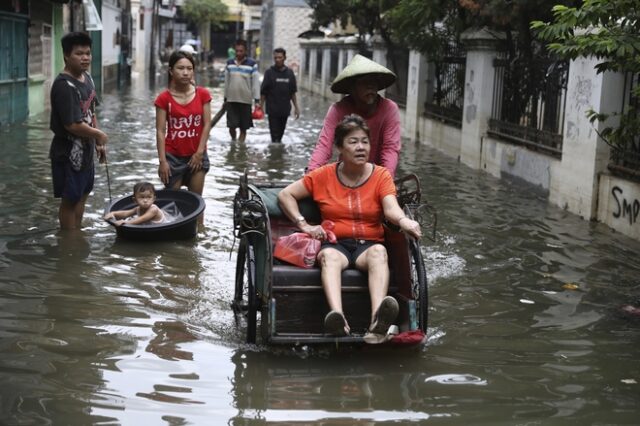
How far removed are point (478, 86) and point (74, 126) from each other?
8844 millimetres

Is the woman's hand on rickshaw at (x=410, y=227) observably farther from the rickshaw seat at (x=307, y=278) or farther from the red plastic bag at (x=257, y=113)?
the red plastic bag at (x=257, y=113)

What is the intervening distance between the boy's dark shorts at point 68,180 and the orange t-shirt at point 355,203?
3062 millimetres

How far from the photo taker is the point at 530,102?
46.2ft

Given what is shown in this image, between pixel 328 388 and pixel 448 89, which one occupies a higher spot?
pixel 448 89

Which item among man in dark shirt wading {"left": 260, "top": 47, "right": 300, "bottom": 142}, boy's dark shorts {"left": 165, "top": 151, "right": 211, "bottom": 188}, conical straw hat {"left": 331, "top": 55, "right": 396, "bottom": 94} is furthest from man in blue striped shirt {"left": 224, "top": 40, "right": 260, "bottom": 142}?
conical straw hat {"left": 331, "top": 55, "right": 396, "bottom": 94}

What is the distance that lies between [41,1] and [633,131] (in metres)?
17.8

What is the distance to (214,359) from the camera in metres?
5.67

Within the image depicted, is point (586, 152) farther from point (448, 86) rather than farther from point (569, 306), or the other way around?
point (448, 86)

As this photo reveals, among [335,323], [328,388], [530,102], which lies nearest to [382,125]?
[335,323]

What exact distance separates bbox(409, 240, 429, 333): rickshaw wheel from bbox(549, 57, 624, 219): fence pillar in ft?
18.5

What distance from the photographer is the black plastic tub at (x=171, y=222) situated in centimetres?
844

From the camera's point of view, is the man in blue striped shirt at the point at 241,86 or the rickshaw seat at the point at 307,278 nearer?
the rickshaw seat at the point at 307,278

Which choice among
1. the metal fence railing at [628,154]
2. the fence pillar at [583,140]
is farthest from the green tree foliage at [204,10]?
the metal fence railing at [628,154]

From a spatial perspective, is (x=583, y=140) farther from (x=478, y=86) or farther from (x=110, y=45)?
(x=110, y=45)
